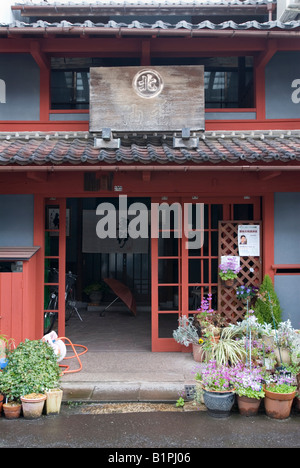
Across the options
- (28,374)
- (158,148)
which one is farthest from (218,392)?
(158,148)

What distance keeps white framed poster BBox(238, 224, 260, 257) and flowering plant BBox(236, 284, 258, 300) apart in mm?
598

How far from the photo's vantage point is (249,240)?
25.5 ft

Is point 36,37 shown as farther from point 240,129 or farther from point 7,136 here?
point 240,129

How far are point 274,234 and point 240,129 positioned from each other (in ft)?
7.09

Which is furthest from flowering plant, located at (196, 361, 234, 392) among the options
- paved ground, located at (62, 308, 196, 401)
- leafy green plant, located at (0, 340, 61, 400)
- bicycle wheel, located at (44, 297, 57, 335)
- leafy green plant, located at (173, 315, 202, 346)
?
bicycle wheel, located at (44, 297, 57, 335)

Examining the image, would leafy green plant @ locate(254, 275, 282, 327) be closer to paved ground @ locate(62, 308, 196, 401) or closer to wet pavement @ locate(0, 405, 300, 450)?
paved ground @ locate(62, 308, 196, 401)

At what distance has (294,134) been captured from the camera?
787 cm

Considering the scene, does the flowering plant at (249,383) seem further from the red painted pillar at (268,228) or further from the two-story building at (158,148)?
the red painted pillar at (268,228)

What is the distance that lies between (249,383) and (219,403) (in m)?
0.44

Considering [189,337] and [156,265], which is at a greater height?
[156,265]

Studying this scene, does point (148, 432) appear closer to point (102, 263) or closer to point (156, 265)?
point (156, 265)

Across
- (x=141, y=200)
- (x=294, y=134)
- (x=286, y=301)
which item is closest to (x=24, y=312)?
(x=286, y=301)

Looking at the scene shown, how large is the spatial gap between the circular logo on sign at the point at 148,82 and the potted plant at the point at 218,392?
511 cm

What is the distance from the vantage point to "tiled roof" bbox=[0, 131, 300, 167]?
6426 mm
